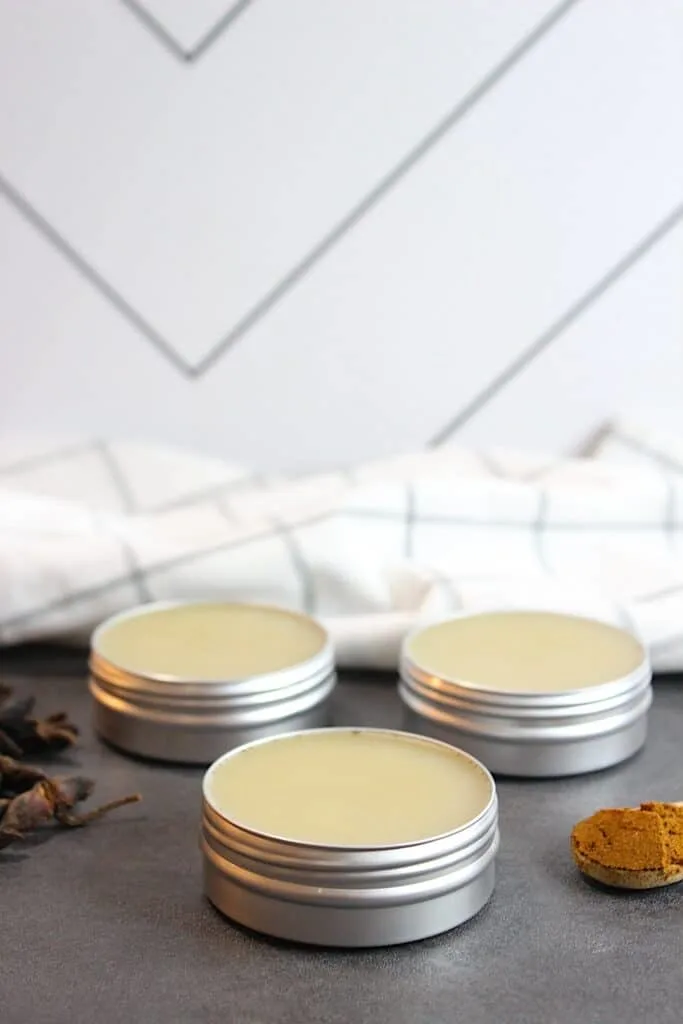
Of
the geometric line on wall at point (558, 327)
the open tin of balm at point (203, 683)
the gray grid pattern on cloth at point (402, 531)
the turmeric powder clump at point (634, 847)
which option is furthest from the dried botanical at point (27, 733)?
the geometric line on wall at point (558, 327)

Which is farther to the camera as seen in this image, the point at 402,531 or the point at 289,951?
the point at 402,531

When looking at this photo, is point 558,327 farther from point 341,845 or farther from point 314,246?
point 341,845

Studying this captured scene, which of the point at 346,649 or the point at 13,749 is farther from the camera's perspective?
the point at 346,649

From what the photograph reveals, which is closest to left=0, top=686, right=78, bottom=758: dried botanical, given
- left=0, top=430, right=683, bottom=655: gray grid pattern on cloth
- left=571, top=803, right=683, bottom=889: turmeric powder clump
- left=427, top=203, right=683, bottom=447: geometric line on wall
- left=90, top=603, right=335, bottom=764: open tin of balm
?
left=90, top=603, right=335, bottom=764: open tin of balm

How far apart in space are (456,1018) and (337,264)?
1.88 ft

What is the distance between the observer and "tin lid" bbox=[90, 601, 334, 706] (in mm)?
602

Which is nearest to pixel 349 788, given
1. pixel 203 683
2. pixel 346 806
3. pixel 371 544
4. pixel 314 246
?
pixel 346 806

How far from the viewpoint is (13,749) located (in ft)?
1.95

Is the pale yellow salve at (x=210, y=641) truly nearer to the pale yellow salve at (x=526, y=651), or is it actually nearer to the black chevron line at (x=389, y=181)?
the pale yellow salve at (x=526, y=651)

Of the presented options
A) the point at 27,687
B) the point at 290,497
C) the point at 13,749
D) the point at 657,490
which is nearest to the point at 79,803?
the point at 13,749

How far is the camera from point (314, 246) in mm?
887

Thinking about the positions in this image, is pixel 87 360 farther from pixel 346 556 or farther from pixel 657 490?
pixel 657 490

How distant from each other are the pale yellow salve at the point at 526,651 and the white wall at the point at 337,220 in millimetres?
265

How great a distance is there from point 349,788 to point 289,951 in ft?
0.22
